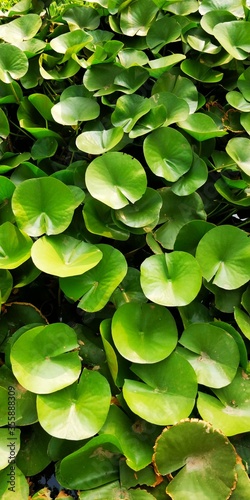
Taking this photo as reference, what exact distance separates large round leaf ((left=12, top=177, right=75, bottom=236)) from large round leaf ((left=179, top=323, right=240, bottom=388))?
13.2 inches

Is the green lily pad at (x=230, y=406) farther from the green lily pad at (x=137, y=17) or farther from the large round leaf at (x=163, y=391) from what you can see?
the green lily pad at (x=137, y=17)

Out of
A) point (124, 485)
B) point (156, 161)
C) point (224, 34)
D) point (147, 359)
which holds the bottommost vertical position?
point (124, 485)

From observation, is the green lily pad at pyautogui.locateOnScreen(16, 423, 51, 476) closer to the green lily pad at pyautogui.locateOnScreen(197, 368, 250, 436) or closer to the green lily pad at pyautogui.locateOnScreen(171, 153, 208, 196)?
the green lily pad at pyautogui.locateOnScreen(197, 368, 250, 436)

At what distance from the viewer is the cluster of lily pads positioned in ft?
2.43

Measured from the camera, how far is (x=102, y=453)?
742 millimetres

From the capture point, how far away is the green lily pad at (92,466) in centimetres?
72

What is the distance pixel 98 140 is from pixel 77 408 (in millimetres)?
590

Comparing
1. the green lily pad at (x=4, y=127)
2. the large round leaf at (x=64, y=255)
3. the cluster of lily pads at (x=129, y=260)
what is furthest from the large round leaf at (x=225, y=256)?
the green lily pad at (x=4, y=127)

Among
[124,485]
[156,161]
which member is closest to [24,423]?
[124,485]

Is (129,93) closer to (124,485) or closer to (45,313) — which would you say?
(45,313)

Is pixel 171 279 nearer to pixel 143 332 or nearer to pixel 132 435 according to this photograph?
pixel 143 332

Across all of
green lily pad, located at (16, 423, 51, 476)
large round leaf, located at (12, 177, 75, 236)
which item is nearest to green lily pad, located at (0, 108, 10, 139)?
large round leaf, located at (12, 177, 75, 236)

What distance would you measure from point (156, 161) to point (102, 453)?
62 centimetres

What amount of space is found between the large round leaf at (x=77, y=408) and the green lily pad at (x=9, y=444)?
0.23 ft
